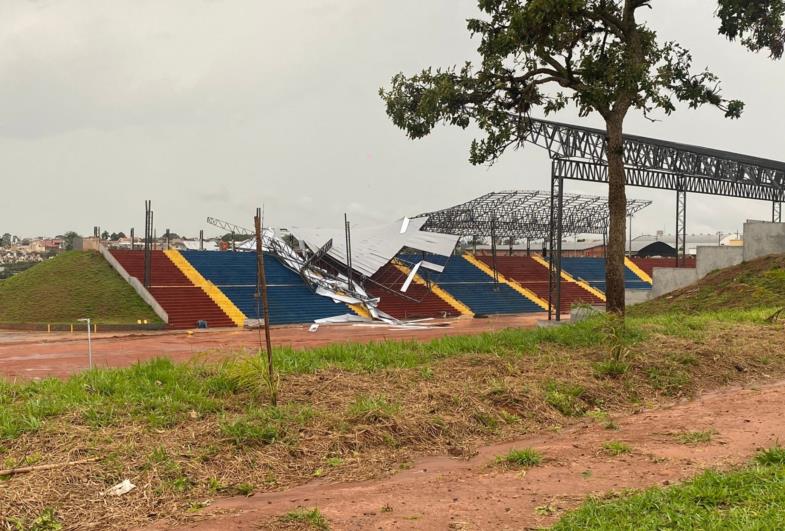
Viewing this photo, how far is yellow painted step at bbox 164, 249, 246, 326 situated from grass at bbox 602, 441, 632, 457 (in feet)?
105

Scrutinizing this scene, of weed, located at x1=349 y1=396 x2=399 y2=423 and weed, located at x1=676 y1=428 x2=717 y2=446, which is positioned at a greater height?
weed, located at x1=349 y1=396 x2=399 y2=423

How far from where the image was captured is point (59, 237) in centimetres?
13100

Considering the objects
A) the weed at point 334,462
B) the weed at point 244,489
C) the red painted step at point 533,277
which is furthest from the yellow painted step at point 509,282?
the weed at point 244,489

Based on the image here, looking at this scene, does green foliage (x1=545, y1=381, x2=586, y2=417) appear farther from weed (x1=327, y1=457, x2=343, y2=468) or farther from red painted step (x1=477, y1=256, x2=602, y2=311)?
red painted step (x1=477, y1=256, x2=602, y2=311)

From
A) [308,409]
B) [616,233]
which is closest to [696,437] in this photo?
[308,409]

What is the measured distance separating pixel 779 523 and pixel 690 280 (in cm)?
2741

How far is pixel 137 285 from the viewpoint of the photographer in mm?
39156

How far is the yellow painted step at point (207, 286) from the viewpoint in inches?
1501

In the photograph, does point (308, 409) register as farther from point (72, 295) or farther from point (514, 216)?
point (514, 216)

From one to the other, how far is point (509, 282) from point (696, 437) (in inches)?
1913

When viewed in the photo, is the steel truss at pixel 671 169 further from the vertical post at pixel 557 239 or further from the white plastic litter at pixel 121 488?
the white plastic litter at pixel 121 488

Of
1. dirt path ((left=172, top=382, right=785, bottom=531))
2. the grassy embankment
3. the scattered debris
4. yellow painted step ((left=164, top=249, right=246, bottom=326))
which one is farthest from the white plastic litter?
yellow painted step ((left=164, top=249, right=246, bottom=326))

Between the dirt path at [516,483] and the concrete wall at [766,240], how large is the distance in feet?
71.4

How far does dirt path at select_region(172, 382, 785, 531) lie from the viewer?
458 cm
